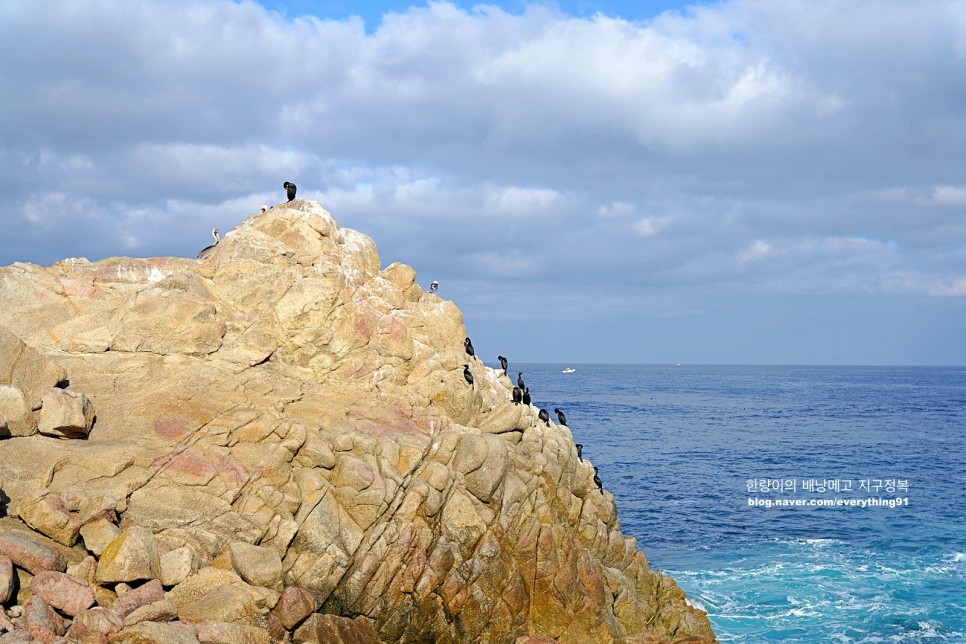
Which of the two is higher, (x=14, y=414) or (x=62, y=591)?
(x=14, y=414)

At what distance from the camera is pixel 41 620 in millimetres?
19125

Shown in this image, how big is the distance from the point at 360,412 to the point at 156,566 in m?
10.0

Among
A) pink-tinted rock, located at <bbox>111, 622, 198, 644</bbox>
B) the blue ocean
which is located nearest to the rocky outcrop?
pink-tinted rock, located at <bbox>111, 622, 198, 644</bbox>

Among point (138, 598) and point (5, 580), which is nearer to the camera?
point (5, 580)

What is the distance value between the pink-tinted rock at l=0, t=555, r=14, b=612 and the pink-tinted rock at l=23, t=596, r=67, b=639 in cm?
54

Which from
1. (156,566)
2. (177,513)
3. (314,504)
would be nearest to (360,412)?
(314,504)

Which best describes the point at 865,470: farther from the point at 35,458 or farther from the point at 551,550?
the point at 35,458

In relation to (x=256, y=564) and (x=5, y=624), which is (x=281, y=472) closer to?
(x=256, y=564)

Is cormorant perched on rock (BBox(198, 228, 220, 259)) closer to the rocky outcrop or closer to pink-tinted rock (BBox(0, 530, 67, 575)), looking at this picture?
the rocky outcrop

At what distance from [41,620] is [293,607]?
6.53 meters

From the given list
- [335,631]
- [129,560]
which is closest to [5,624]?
[129,560]

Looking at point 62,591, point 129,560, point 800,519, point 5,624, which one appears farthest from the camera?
point 800,519

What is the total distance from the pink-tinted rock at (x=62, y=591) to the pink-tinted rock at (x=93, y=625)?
1.88 feet

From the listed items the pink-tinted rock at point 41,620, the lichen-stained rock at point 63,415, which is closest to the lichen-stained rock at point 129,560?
the pink-tinted rock at point 41,620
